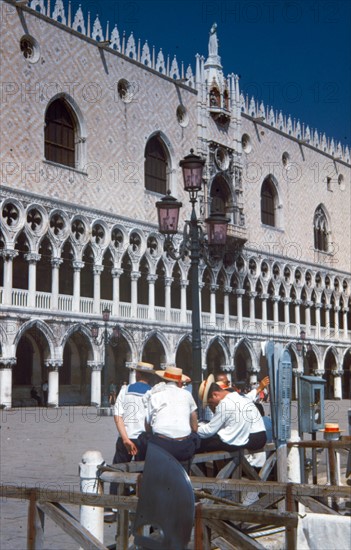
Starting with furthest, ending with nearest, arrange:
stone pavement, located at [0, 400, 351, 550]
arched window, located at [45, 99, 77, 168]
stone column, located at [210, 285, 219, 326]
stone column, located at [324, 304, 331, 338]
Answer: stone column, located at [324, 304, 331, 338], stone column, located at [210, 285, 219, 326], arched window, located at [45, 99, 77, 168], stone pavement, located at [0, 400, 351, 550]

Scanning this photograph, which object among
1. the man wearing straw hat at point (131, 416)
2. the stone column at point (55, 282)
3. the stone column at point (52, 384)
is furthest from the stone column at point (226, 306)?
the man wearing straw hat at point (131, 416)

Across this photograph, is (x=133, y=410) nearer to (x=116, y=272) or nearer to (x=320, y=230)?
(x=116, y=272)

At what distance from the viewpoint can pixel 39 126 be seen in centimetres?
2094

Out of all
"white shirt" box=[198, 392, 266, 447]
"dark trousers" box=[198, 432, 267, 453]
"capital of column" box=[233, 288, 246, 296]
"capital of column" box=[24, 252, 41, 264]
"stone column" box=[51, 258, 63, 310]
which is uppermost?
"capital of column" box=[233, 288, 246, 296]

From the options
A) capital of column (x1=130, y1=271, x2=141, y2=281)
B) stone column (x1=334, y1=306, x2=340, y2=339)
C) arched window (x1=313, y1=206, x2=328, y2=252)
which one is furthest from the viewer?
stone column (x1=334, y1=306, x2=340, y2=339)

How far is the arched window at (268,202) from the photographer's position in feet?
99.4

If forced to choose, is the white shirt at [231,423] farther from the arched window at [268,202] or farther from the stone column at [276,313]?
the arched window at [268,202]

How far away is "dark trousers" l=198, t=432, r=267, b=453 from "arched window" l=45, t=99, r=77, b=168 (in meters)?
16.9

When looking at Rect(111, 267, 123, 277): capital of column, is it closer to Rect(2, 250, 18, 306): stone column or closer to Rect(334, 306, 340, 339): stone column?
Rect(2, 250, 18, 306): stone column

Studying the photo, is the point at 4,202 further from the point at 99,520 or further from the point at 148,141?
the point at 99,520

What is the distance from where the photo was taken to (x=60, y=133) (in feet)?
72.2

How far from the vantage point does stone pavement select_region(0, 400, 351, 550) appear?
16.8ft

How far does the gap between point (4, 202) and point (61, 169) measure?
2298 millimetres

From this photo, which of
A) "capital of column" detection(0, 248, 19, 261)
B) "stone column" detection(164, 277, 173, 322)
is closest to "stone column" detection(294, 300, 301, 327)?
"stone column" detection(164, 277, 173, 322)
